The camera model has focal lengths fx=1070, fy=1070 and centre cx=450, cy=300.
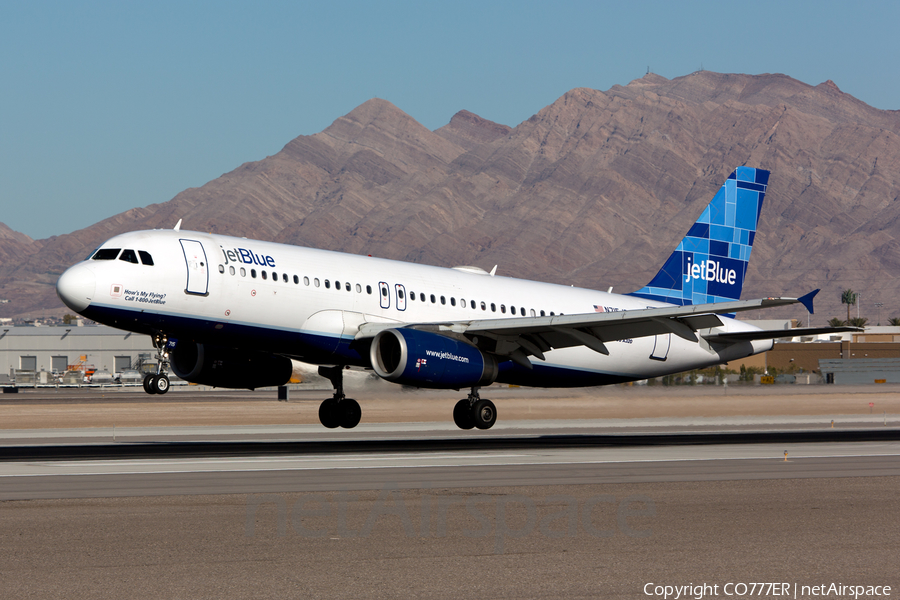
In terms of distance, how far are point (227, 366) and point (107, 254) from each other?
Answer: 629 centimetres

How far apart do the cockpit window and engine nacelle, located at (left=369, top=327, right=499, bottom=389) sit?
7.60 m

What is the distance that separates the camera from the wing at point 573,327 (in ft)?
103

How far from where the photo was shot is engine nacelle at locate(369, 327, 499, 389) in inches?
1179

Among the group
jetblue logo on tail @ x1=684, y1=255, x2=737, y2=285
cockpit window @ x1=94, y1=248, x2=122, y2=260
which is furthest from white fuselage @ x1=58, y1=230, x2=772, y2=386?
jetblue logo on tail @ x1=684, y1=255, x2=737, y2=285

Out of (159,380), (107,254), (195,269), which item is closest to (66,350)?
(107,254)

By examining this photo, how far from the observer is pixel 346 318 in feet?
106

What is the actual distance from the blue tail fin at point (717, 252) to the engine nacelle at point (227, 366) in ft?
53.0

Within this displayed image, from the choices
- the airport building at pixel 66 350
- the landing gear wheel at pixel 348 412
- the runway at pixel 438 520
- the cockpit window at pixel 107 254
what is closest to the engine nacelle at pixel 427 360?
the runway at pixel 438 520

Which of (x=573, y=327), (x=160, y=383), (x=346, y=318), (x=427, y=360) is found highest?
(x=346, y=318)

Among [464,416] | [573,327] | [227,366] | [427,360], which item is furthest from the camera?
[227,366]

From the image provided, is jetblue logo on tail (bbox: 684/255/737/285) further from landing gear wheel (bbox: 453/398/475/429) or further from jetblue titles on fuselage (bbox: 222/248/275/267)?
jetblue titles on fuselage (bbox: 222/248/275/267)

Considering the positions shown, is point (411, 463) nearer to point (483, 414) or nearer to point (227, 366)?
point (483, 414)

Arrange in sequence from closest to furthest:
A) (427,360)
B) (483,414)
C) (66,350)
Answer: (427,360) → (483,414) → (66,350)

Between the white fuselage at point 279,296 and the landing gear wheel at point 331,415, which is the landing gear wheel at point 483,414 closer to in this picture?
the white fuselage at point 279,296
